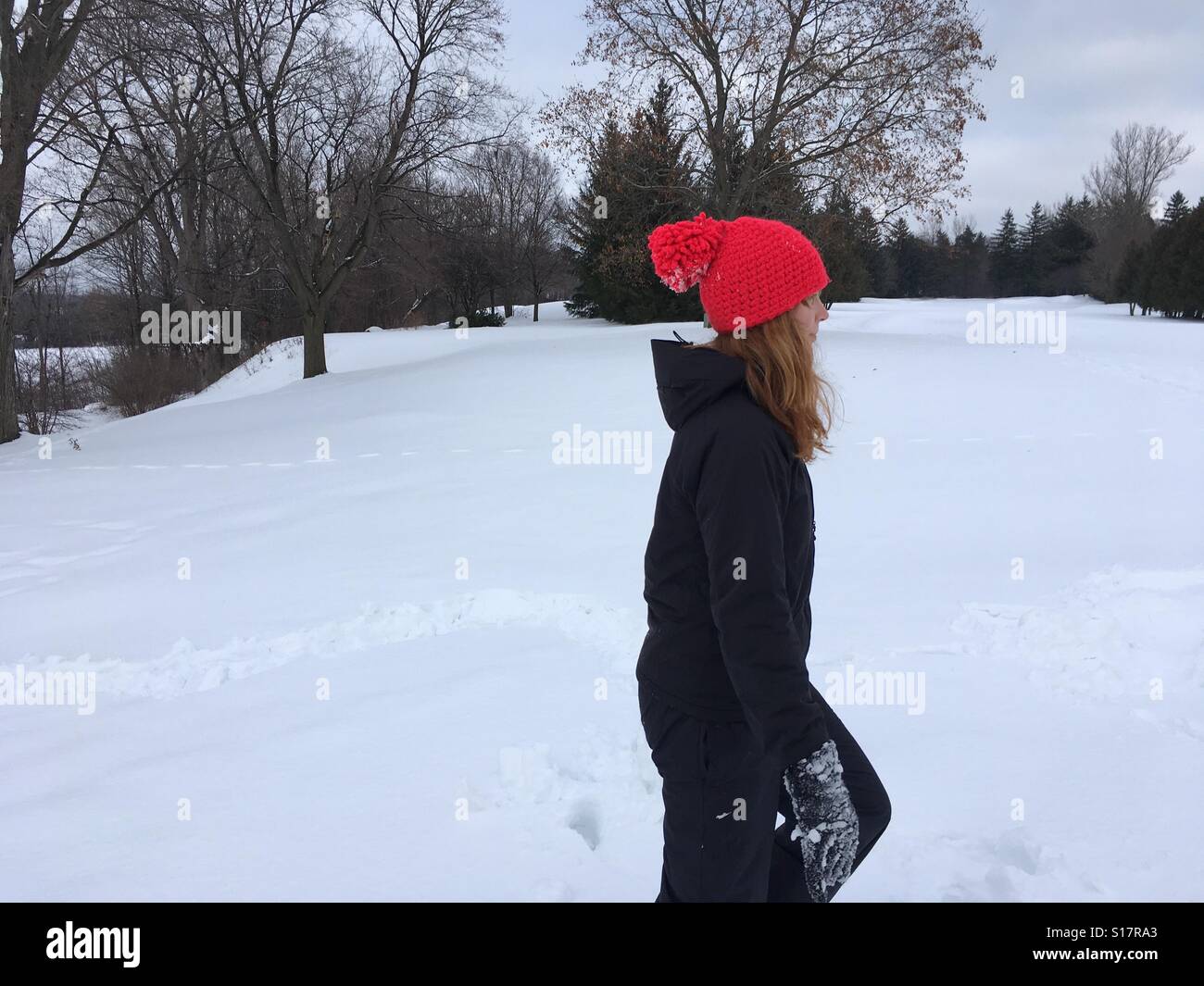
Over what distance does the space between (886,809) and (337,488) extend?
728 cm

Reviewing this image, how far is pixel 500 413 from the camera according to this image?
12.2 metres

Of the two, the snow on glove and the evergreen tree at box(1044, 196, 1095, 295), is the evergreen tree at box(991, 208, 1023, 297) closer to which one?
the evergreen tree at box(1044, 196, 1095, 295)

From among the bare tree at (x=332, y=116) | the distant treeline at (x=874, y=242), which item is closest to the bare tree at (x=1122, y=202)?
the distant treeline at (x=874, y=242)

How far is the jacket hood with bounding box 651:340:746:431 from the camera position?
1.81 metres

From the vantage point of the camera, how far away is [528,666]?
4.38 m

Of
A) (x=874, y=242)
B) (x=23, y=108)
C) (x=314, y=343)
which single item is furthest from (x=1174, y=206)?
(x=23, y=108)

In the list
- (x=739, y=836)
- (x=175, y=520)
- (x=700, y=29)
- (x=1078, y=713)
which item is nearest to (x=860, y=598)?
(x=1078, y=713)

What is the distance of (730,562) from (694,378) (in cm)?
40

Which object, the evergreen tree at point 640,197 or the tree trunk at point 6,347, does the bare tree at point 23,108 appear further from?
the evergreen tree at point 640,197

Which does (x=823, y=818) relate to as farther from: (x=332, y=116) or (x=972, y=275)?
(x=972, y=275)

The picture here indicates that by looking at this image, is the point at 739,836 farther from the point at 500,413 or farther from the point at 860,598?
the point at 500,413

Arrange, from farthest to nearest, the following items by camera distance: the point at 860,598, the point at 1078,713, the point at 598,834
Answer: the point at 860,598 → the point at 1078,713 → the point at 598,834

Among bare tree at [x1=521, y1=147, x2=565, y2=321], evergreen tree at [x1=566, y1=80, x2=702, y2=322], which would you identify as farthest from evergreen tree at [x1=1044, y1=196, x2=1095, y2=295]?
evergreen tree at [x1=566, y1=80, x2=702, y2=322]

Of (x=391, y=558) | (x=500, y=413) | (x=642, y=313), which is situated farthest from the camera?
(x=642, y=313)
